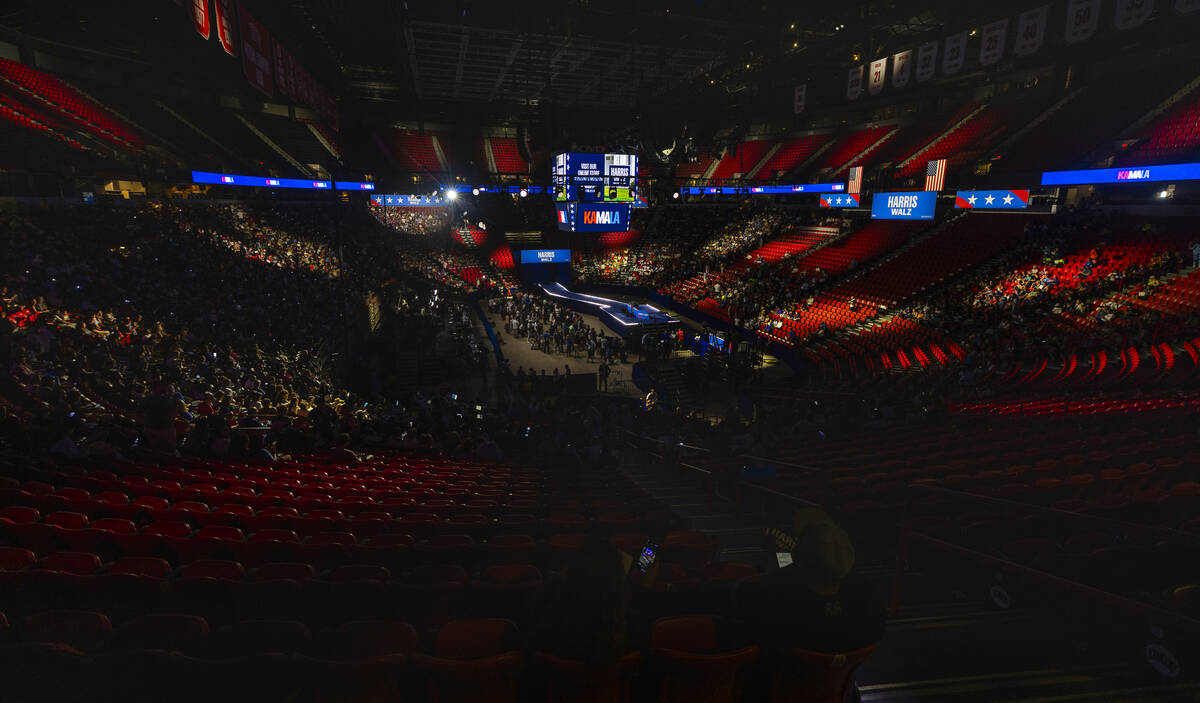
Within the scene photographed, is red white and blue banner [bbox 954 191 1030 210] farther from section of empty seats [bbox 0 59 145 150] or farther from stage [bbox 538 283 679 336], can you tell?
section of empty seats [bbox 0 59 145 150]

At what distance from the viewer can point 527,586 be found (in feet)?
13.0

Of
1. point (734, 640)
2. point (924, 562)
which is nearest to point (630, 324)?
point (924, 562)

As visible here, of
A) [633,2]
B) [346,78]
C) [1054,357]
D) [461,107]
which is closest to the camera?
[1054,357]

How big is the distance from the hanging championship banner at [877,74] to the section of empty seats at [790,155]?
22605 mm

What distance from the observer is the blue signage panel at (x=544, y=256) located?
42875 millimetres

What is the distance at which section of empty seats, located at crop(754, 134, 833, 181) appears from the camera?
46200 millimetres

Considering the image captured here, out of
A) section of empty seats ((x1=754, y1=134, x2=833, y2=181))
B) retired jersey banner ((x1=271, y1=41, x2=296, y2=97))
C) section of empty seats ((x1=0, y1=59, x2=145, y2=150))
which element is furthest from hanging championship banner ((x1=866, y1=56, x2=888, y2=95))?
section of empty seats ((x1=0, y1=59, x2=145, y2=150))

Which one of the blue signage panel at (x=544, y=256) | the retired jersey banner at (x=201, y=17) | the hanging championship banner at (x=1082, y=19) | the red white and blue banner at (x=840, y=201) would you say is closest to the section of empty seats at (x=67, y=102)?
the retired jersey banner at (x=201, y=17)

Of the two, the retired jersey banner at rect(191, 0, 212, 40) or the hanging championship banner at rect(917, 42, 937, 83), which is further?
the hanging championship banner at rect(917, 42, 937, 83)

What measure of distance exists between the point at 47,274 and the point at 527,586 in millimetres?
16221

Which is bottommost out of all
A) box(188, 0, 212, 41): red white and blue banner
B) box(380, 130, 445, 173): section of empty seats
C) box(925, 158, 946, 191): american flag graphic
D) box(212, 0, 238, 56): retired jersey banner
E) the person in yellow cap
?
the person in yellow cap

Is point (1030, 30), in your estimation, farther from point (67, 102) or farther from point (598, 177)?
point (67, 102)

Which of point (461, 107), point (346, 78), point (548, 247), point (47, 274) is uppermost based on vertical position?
point (461, 107)

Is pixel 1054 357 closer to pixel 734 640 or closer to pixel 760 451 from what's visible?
pixel 760 451
